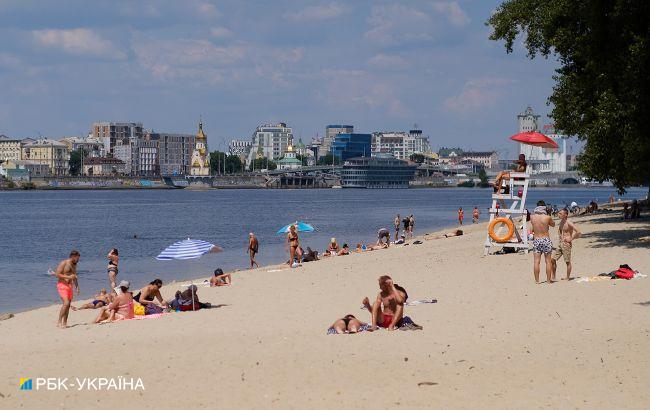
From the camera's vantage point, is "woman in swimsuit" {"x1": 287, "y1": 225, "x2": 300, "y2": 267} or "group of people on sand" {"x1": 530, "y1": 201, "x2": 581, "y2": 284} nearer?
"group of people on sand" {"x1": 530, "y1": 201, "x2": 581, "y2": 284}

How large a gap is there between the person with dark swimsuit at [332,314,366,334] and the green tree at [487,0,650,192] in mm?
12018

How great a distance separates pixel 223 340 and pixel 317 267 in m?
12.4

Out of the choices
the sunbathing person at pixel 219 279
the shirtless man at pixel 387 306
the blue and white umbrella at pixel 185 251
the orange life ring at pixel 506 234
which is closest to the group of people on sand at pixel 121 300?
the blue and white umbrella at pixel 185 251

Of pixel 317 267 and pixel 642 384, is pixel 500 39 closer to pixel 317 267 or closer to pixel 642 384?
pixel 317 267

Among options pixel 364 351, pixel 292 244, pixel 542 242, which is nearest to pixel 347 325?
pixel 364 351

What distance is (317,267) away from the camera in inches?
1037

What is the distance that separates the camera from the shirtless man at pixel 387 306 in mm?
14117

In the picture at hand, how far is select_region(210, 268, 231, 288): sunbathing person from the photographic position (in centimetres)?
2234

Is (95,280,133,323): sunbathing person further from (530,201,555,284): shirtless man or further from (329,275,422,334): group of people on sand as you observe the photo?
(530,201,555,284): shirtless man

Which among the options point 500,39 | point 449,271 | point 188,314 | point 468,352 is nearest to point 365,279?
point 449,271

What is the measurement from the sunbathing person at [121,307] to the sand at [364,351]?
1.41 feet

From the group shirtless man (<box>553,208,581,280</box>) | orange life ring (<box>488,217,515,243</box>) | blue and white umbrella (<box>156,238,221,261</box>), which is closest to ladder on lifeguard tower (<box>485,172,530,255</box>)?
orange life ring (<box>488,217,515,243</box>)

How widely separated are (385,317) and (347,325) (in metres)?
0.61

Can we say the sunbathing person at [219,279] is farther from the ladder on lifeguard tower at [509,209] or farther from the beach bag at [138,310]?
the ladder on lifeguard tower at [509,209]
